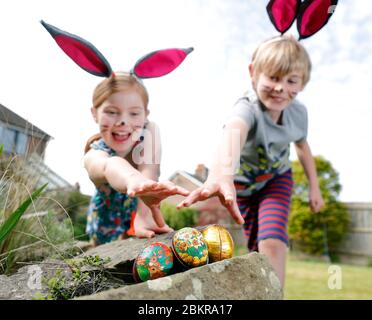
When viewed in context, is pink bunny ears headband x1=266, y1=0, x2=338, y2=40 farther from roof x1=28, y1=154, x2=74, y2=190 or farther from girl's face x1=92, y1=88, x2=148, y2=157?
roof x1=28, y1=154, x2=74, y2=190

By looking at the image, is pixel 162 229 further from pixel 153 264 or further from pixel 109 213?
pixel 109 213

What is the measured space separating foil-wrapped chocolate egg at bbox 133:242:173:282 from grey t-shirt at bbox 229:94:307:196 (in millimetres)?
901

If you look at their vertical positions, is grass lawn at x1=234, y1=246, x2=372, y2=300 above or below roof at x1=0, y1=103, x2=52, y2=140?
below

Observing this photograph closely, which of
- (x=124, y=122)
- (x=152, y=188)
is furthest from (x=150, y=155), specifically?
(x=152, y=188)

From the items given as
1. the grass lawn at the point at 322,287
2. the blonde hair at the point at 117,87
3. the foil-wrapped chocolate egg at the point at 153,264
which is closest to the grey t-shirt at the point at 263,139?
the blonde hair at the point at 117,87

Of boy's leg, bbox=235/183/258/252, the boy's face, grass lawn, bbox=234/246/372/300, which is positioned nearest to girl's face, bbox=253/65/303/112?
the boy's face

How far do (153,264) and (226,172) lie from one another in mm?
440

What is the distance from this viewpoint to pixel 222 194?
4.26ft

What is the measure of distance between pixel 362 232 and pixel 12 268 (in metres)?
7.75

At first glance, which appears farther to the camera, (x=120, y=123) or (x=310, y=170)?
(x=310, y=170)

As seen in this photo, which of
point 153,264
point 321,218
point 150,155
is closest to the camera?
point 153,264

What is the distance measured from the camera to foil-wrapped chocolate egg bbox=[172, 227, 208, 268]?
1219mm
